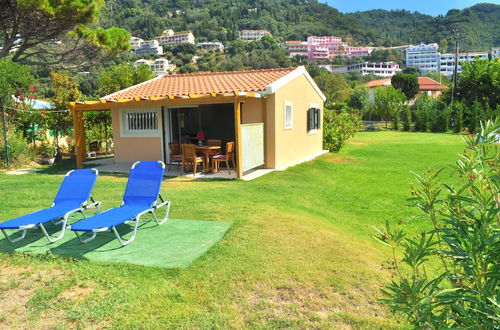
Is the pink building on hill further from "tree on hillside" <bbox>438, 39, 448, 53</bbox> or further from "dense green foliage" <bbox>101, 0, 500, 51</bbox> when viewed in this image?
"tree on hillside" <bbox>438, 39, 448, 53</bbox>

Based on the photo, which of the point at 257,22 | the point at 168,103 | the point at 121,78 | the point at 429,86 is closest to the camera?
the point at 168,103

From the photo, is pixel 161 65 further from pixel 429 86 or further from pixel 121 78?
pixel 121 78

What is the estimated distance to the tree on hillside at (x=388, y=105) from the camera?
4172 cm

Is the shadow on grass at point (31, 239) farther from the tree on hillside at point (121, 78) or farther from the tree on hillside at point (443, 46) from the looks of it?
the tree on hillside at point (443, 46)

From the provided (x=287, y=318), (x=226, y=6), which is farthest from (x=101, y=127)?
(x=226, y=6)

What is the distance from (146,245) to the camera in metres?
5.97

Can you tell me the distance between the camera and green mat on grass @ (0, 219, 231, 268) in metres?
5.39

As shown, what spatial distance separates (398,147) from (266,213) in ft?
60.4

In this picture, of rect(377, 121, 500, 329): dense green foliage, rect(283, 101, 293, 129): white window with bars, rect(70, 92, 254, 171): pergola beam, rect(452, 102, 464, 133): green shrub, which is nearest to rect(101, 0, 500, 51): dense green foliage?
rect(452, 102, 464, 133): green shrub

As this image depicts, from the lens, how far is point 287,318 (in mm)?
3957

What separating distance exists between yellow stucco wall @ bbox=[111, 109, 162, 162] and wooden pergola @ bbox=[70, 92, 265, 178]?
1.26 m

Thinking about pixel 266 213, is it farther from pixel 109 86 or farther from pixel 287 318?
pixel 109 86

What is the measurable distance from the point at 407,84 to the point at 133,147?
154ft

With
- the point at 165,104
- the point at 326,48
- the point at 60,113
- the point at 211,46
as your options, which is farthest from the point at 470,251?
the point at 326,48
